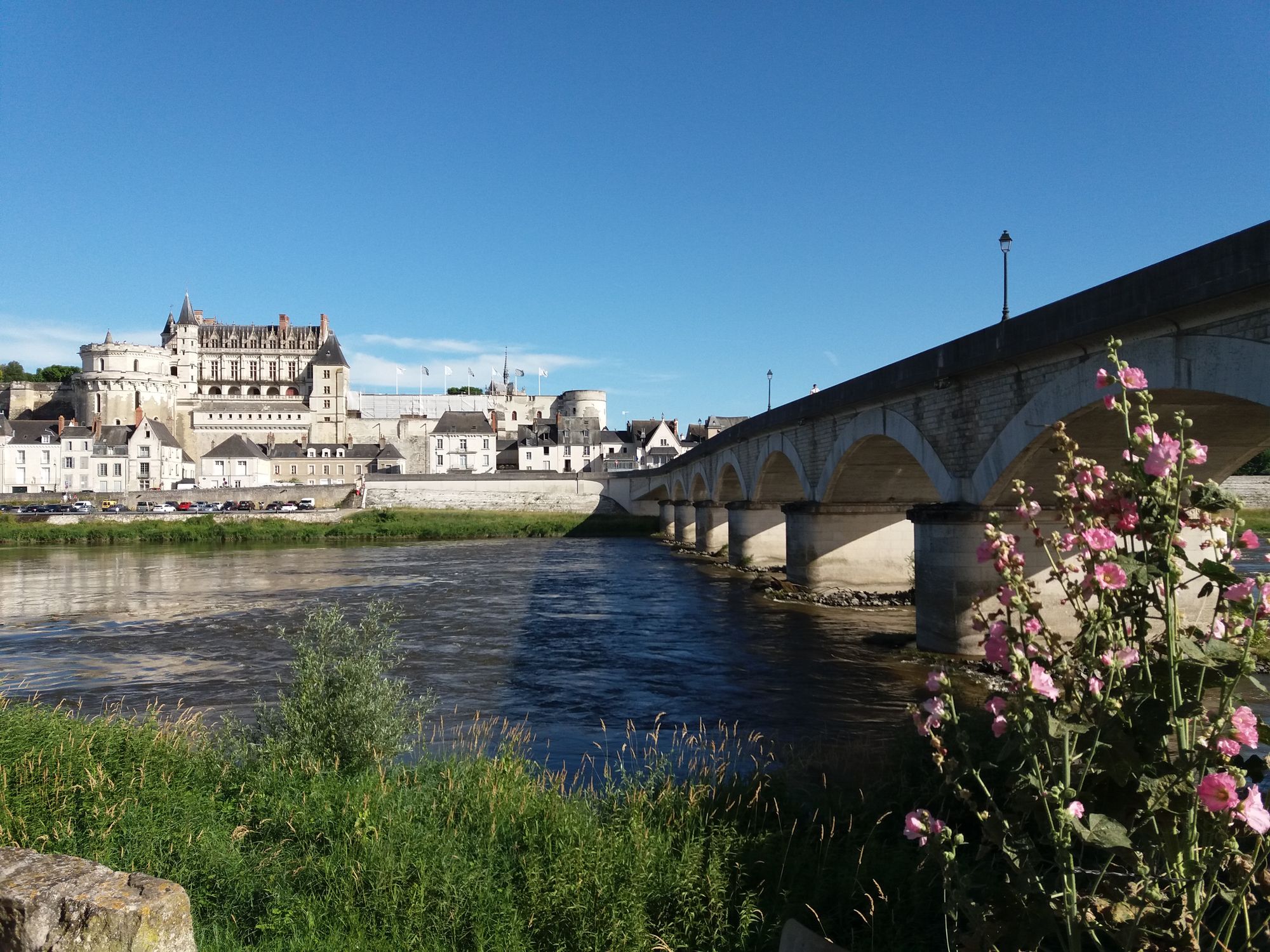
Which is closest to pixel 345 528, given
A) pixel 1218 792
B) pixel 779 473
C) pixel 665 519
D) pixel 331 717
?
pixel 665 519

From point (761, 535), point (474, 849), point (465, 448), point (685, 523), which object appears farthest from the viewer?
point (465, 448)

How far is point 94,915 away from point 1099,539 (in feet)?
13.2

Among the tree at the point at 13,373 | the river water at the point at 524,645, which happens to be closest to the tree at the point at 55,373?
the tree at the point at 13,373

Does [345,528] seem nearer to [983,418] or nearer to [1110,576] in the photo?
[983,418]

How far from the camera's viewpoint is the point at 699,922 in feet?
16.8

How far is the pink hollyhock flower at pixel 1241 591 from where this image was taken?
10.2ft

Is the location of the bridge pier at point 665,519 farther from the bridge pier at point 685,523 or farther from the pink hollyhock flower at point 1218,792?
the pink hollyhock flower at point 1218,792

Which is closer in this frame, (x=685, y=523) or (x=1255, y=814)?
(x=1255, y=814)

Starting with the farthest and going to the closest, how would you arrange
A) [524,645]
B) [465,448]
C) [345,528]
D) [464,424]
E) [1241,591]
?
[464,424], [465,448], [345,528], [524,645], [1241,591]

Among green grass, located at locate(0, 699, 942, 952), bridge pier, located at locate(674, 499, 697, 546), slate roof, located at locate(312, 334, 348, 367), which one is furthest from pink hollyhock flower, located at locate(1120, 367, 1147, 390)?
slate roof, located at locate(312, 334, 348, 367)

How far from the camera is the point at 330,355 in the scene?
11912 centimetres

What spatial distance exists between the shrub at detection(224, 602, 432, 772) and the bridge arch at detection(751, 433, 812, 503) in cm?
1979

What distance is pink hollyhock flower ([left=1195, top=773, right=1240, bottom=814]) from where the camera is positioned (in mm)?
2822

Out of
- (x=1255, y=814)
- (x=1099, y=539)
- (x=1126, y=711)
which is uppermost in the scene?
(x=1099, y=539)
